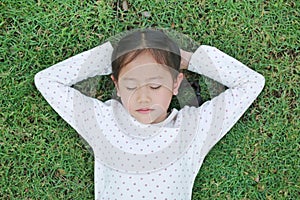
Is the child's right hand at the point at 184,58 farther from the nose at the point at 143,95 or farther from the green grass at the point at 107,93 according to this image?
the nose at the point at 143,95

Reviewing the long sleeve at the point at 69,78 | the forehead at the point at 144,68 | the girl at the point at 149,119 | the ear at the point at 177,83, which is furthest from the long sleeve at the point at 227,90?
the long sleeve at the point at 69,78

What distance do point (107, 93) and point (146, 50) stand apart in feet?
1.75

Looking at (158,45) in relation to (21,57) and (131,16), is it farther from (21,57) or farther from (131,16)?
(21,57)

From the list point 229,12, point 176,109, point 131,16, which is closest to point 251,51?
point 229,12

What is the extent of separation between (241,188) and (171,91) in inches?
34.3

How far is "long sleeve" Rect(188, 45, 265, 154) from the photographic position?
2859 mm

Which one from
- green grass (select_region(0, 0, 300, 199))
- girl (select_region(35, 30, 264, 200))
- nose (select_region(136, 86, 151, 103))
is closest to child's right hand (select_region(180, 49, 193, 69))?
girl (select_region(35, 30, 264, 200))

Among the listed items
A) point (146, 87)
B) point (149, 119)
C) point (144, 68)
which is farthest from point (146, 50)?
point (149, 119)

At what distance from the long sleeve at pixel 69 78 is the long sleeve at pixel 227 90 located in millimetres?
579

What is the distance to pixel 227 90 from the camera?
114 inches

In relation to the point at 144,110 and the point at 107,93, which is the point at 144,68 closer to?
the point at 144,110

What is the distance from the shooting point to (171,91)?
111 inches

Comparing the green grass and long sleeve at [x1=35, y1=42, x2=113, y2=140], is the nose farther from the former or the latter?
the green grass

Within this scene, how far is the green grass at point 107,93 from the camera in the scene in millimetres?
3070
